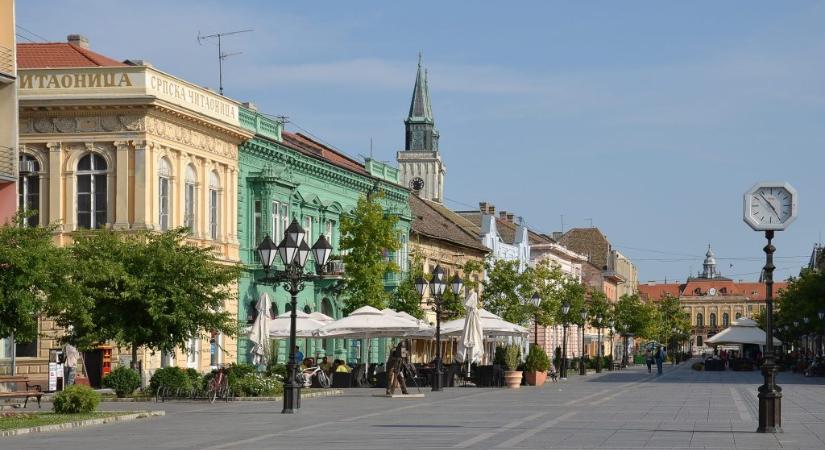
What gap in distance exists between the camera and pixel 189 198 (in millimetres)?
50688

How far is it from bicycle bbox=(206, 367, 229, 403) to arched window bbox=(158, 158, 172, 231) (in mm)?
12016

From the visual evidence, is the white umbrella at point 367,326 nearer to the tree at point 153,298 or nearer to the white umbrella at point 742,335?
the tree at point 153,298

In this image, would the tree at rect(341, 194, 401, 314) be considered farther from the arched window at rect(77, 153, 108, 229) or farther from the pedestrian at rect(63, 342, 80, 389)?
the pedestrian at rect(63, 342, 80, 389)

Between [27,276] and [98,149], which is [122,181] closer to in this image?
[98,149]

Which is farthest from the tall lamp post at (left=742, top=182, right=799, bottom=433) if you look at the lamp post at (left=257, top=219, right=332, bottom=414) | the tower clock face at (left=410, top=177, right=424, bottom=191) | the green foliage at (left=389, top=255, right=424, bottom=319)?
the tower clock face at (left=410, top=177, right=424, bottom=191)

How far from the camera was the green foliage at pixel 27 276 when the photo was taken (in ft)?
93.1

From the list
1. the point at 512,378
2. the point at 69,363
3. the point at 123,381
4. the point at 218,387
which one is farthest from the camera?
the point at 512,378

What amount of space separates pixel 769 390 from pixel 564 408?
10.1m

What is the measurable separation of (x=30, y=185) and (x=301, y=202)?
14.6 metres

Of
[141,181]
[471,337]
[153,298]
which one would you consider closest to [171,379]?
[153,298]

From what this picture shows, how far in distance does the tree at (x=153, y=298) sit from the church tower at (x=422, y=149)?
110992 millimetres

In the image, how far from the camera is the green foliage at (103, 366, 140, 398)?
125 ft

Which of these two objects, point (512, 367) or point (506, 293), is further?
point (506, 293)

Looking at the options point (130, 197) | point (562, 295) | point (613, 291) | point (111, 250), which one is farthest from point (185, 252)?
point (613, 291)
